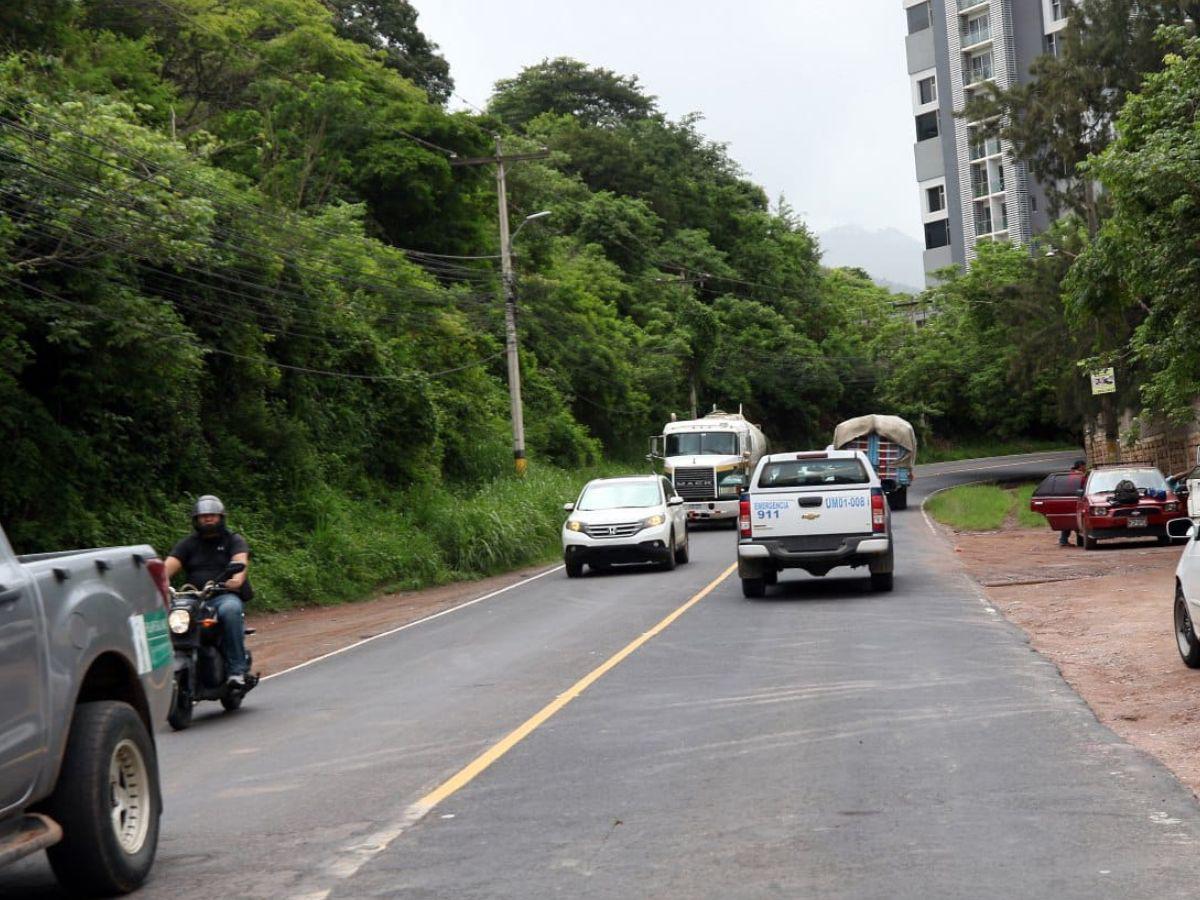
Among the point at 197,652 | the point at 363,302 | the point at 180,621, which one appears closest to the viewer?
the point at 180,621

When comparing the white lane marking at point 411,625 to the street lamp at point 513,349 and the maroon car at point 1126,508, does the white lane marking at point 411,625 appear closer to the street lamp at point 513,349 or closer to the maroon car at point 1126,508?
the street lamp at point 513,349

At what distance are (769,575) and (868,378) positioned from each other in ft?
207

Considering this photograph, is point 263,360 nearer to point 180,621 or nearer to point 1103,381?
point 1103,381

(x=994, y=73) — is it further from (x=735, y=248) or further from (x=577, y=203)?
(x=577, y=203)

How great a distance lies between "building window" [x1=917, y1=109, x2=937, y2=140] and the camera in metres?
91.0

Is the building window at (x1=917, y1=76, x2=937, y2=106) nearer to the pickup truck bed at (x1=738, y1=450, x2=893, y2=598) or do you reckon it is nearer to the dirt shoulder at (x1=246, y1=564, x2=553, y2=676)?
the dirt shoulder at (x1=246, y1=564, x2=553, y2=676)

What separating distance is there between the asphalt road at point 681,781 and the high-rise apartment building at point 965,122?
67850 millimetres

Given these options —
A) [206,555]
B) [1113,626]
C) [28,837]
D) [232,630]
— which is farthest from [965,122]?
[28,837]

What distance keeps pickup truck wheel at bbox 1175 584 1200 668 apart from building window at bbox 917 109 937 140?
82.1 m

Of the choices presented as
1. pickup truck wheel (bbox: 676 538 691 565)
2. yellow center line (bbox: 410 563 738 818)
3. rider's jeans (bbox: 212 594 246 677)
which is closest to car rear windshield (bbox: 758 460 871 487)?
yellow center line (bbox: 410 563 738 818)

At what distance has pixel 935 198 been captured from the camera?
303 ft

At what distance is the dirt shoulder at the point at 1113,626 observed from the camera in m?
10.0

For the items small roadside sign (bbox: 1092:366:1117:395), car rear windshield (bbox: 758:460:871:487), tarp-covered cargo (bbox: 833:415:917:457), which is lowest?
car rear windshield (bbox: 758:460:871:487)

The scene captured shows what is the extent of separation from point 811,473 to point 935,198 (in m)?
74.7
